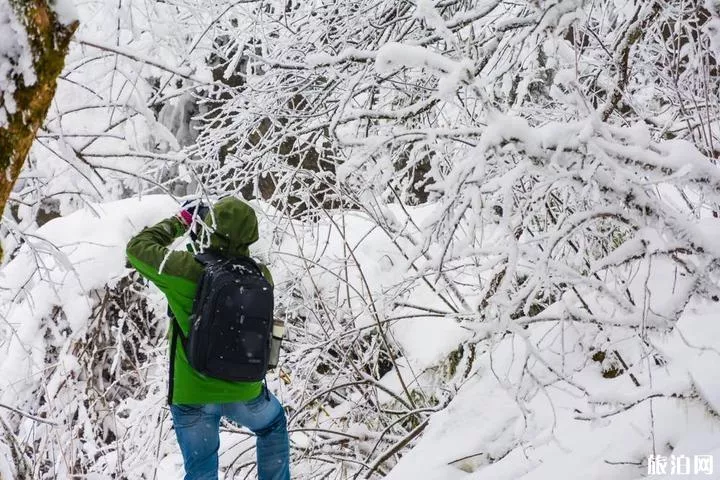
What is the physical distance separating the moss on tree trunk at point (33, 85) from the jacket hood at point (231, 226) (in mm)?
1753

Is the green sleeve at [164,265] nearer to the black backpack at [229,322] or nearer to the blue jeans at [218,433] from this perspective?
the black backpack at [229,322]

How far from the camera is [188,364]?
118 inches

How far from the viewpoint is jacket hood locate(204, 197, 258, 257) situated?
117 inches

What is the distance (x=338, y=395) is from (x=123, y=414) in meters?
2.09

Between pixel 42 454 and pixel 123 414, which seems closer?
pixel 42 454

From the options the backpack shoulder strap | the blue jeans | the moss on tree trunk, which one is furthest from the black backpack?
the moss on tree trunk

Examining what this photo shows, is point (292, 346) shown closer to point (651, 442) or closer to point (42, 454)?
point (42, 454)

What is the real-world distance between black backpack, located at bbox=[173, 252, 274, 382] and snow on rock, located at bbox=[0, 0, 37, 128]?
1786 millimetres

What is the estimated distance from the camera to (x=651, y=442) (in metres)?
2.16

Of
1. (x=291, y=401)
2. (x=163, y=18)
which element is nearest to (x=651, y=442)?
(x=163, y=18)

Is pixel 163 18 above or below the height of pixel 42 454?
above

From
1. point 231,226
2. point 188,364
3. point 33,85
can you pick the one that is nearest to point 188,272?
point 231,226

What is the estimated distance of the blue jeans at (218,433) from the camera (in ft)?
10.1

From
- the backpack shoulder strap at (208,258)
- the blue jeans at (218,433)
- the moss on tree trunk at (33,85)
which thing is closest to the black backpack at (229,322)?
the backpack shoulder strap at (208,258)
